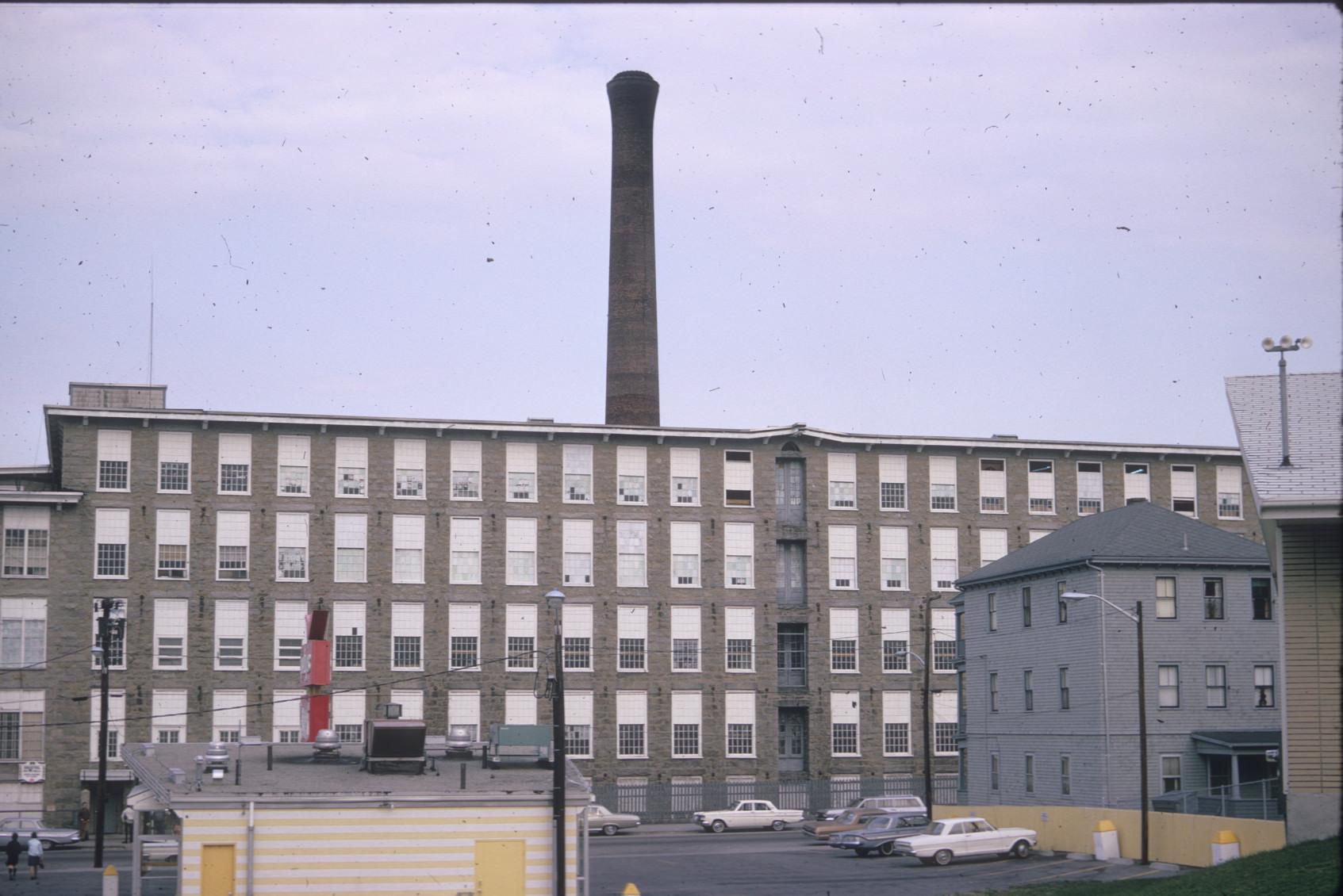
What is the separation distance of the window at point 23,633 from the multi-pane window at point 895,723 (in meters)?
46.3

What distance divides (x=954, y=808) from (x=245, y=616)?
39663mm

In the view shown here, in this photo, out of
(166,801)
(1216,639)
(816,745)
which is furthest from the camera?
(816,745)

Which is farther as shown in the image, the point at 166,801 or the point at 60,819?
the point at 60,819

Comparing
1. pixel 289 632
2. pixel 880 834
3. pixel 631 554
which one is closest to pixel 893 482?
pixel 631 554

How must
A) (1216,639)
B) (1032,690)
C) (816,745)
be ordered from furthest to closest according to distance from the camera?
(816,745) → (1032,690) → (1216,639)

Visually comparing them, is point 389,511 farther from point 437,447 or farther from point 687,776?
point 687,776

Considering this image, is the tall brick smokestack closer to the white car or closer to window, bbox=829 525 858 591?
window, bbox=829 525 858 591

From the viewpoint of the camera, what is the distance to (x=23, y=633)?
79.9 m

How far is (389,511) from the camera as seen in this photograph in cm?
8631

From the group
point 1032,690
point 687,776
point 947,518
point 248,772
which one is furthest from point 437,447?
point 248,772

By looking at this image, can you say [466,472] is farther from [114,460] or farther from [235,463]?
[114,460]

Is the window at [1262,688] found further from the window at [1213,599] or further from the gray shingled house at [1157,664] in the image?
the window at [1213,599]

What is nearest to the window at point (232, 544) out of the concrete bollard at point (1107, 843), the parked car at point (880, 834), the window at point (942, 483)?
the parked car at point (880, 834)

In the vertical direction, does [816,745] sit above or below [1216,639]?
below
